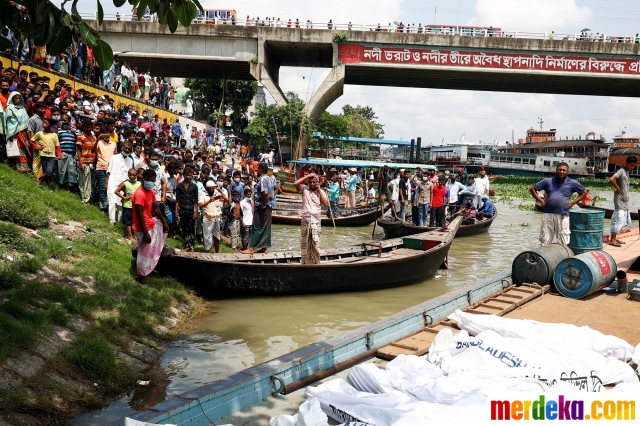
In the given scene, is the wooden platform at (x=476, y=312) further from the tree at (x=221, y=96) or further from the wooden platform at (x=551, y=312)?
the tree at (x=221, y=96)

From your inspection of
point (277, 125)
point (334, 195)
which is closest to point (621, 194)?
point (334, 195)

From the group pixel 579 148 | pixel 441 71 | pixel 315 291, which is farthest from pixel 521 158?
pixel 315 291

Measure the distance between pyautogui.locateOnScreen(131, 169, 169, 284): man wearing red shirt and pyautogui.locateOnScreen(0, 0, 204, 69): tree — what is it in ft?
13.8

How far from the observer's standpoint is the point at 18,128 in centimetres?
917

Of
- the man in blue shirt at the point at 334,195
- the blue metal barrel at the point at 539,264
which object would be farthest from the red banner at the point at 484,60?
the blue metal barrel at the point at 539,264

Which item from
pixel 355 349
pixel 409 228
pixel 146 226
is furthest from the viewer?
pixel 409 228

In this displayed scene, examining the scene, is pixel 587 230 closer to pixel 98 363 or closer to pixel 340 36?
pixel 98 363

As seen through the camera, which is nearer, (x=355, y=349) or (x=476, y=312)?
(x=355, y=349)

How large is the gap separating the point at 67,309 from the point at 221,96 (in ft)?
118

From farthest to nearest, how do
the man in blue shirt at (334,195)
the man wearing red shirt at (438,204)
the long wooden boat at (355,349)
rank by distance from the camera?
1. the man in blue shirt at (334,195)
2. the man wearing red shirt at (438,204)
3. the long wooden boat at (355,349)

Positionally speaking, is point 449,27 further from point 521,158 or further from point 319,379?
point 319,379

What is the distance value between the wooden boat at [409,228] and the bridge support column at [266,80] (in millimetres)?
19052

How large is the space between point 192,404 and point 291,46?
31790 mm

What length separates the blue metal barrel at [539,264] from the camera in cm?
725
